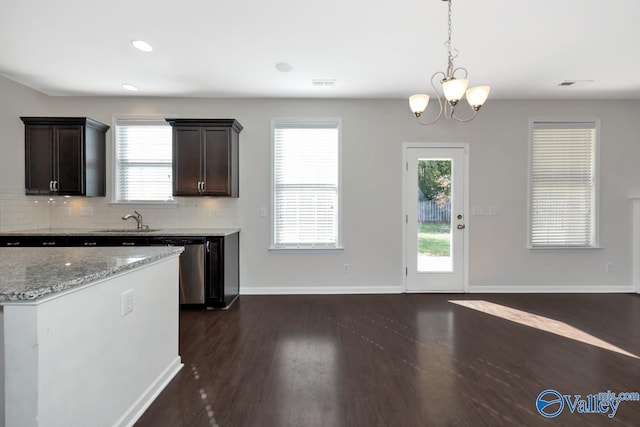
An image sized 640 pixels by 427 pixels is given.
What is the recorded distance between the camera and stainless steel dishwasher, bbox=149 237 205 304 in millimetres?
3611

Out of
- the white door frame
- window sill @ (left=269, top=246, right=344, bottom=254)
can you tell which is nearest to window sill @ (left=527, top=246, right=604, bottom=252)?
the white door frame

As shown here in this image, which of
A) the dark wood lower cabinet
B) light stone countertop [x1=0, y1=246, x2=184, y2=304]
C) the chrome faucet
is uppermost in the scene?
the chrome faucet

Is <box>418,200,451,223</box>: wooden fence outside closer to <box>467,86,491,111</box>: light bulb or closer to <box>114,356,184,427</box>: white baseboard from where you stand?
<box>467,86,491,111</box>: light bulb

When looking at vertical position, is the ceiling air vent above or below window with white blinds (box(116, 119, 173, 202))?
Answer: above

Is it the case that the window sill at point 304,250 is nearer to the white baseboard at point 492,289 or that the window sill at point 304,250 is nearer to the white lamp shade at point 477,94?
the white baseboard at point 492,289

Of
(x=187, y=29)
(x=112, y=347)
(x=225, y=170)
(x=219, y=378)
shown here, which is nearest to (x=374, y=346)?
(x=219, y=378)

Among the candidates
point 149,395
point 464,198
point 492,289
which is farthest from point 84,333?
point 492,289

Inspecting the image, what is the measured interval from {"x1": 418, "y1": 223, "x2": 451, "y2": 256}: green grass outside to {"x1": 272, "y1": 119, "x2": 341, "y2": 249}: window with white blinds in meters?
1.23

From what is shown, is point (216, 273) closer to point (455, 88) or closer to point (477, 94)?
point (455, 88)

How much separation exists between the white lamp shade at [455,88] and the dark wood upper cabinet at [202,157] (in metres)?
2.68

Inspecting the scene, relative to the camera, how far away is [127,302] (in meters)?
1.68

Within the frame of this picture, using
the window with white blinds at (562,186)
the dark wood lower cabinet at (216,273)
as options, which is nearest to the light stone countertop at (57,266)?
the dark wood lower cabinet at (216,273)

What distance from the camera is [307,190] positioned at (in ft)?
14.3

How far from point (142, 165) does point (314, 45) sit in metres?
2.96
